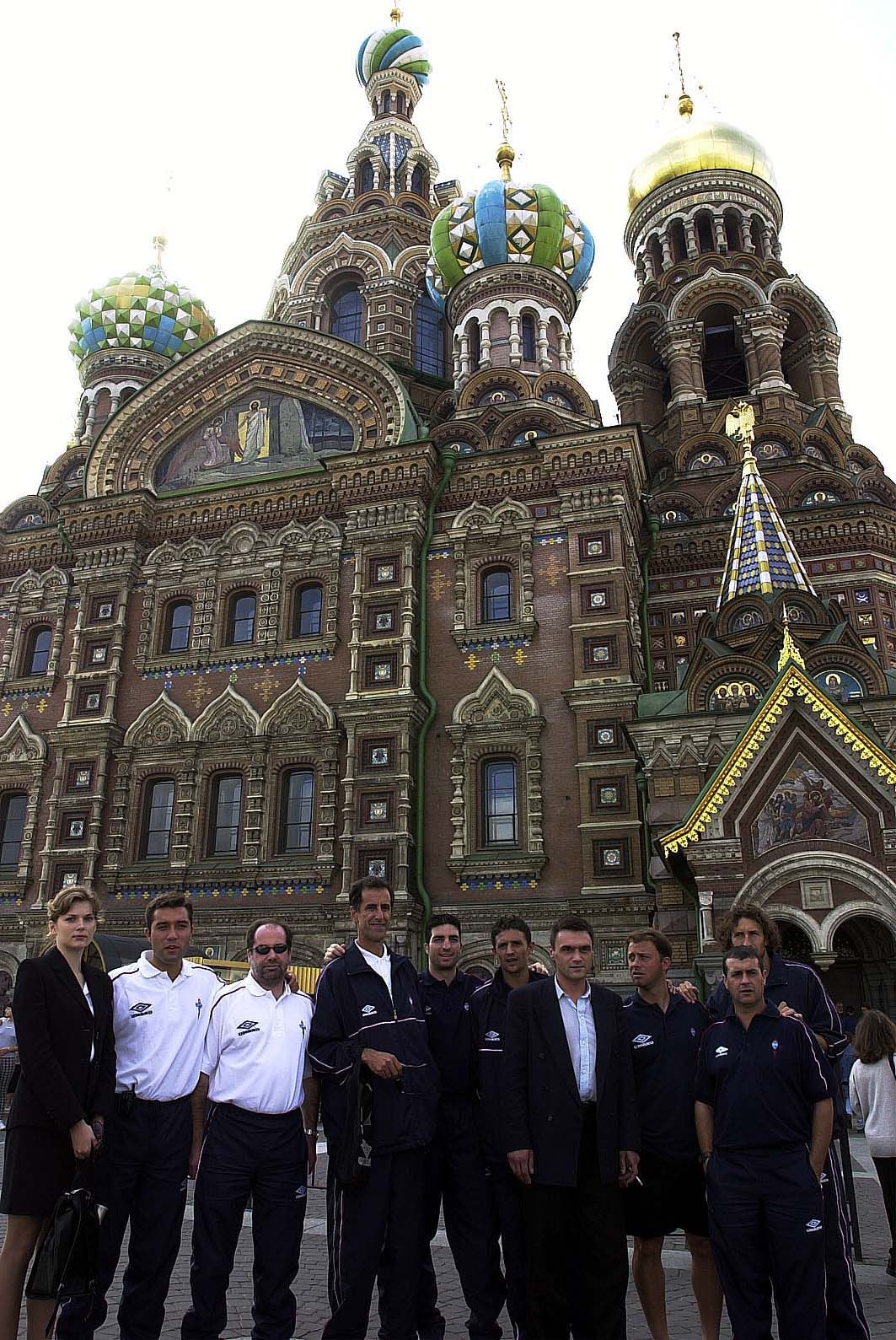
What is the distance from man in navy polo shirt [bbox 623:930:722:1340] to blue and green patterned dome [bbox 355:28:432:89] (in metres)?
34.2

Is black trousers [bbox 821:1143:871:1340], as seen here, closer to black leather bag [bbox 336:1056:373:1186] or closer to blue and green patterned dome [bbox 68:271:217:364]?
black leather bag [bbox 336:1056:373:1186]

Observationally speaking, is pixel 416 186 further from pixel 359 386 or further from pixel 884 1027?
pixel 884 1027

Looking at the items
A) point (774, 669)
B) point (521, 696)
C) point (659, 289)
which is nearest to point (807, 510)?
point (774, 669)

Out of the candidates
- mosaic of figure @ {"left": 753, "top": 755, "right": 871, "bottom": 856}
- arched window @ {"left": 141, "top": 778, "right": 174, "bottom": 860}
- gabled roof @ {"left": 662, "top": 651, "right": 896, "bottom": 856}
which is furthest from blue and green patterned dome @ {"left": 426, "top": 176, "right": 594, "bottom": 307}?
mosaic of figure @ {"left": 753, "top": 755, "right": 871, "bottom": 856}

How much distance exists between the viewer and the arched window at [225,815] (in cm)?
1684

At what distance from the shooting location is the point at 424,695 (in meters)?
16.5

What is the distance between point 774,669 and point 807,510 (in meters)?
5.66

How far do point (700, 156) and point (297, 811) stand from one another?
21656 mm

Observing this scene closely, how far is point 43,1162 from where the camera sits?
412 cm

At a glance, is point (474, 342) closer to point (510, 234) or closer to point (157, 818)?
point (510, 234)

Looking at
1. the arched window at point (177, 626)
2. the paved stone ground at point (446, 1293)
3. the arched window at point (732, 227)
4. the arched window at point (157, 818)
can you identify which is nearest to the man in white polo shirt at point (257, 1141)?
the paved stone ground at point (446, 1293)

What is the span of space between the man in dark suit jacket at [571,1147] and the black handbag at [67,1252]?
5.34ft

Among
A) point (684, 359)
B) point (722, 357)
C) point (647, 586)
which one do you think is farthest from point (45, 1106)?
point (722, 357)

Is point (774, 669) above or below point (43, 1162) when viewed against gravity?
above
